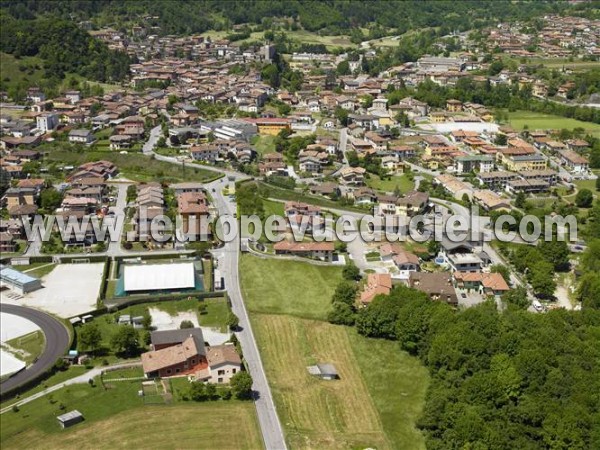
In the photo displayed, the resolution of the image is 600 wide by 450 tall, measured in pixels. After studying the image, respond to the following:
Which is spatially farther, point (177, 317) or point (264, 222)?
point (264, 222)

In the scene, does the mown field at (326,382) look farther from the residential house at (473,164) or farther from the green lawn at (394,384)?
the residential house at (473,164)

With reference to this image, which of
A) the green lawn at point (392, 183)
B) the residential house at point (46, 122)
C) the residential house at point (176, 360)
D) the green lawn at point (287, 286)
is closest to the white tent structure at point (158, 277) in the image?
the green lawn at point (287, 286)

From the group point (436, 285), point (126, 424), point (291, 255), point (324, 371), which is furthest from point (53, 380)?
point (436, 285)

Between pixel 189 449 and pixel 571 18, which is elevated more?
pixel 571 18

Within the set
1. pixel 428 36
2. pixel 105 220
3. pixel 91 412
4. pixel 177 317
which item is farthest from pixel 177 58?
pixel 91 412

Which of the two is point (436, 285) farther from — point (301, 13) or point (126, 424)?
point (301, 13)

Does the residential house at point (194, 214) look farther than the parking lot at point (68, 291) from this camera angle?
Yes

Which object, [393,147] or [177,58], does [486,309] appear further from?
[177,58]
